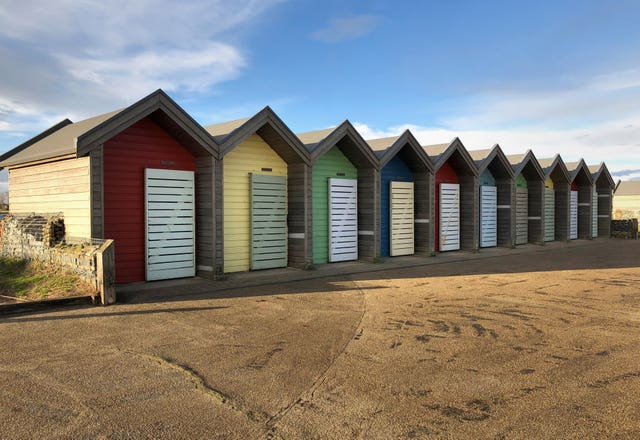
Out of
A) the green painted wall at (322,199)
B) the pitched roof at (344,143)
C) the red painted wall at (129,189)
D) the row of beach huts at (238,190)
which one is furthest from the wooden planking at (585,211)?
the red painted wall at (129,189)

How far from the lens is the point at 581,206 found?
94.4 feet

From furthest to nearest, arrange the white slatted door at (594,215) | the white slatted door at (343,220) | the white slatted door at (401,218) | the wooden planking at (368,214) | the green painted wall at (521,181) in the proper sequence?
1. the white slatted door at (594,215)
2. the green painted wall at (521,181)
3. the white slatted door at (401,218)
4. the wooden planking at (368,214)
5. the white slatted door at (343,220)

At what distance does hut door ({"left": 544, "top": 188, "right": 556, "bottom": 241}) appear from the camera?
1016 inches

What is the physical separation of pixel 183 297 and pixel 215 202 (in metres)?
2.81

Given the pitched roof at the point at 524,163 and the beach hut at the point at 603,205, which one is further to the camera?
the beach hut at the point at 603,205

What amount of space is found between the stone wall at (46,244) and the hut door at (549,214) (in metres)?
22.3

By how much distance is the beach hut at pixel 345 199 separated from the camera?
50.7ft

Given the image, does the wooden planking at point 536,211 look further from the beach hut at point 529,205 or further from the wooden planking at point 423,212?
the wooden planking at point 423,212

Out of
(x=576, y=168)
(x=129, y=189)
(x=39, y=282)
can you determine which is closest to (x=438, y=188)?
(x=576, y=168)

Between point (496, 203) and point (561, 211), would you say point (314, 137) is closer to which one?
point (496, 203)

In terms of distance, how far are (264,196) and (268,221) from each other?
701 mm

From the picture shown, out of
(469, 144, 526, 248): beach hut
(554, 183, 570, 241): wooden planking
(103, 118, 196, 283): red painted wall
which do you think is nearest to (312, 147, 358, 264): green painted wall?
(103, 118, 196, 283): red painted wall

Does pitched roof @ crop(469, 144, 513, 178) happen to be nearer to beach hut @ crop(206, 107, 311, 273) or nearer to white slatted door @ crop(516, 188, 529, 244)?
white slatted door @ crop(516, 188, 529, 244)

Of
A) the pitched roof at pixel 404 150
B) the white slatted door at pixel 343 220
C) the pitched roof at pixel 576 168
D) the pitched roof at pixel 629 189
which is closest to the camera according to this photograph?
the white slatted door at pixel 343 220
